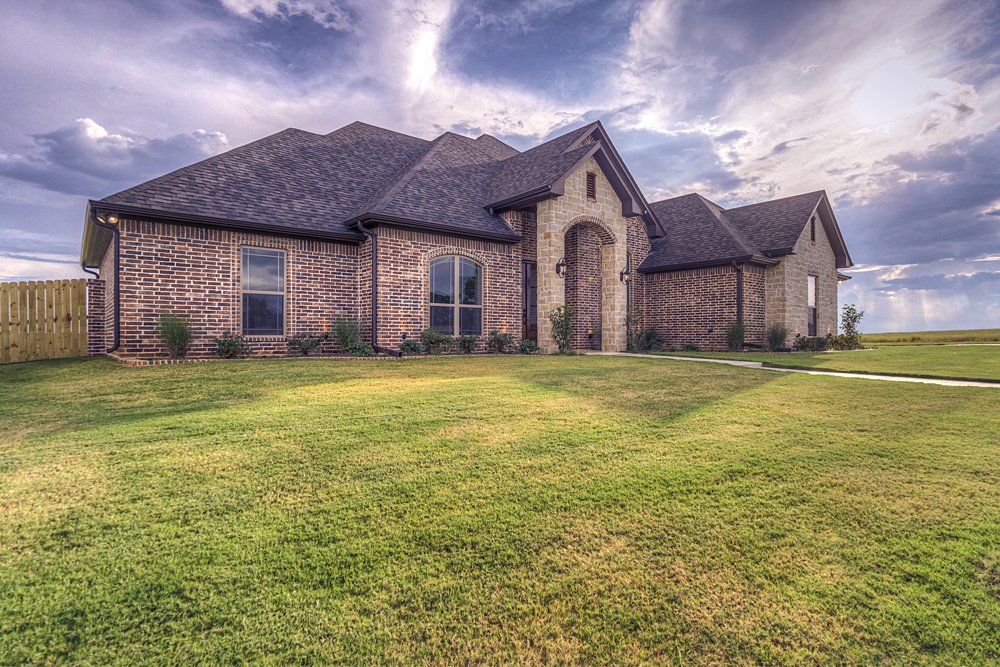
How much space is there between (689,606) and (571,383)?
539cm

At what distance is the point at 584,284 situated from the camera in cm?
1745

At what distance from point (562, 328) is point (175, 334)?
10.1 m

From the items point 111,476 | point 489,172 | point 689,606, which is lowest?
point 689,606

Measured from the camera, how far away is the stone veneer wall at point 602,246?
1437 cm

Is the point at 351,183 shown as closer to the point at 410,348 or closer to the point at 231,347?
the point at 410,348

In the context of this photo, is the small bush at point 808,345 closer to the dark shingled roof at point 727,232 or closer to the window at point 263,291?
the dark shingled roof at point 727,232

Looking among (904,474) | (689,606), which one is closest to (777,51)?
(904,474)

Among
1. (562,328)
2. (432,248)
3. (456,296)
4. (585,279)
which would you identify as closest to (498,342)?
(456,296)

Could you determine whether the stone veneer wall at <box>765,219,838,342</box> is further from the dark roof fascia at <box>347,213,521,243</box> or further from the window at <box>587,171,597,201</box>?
the dark roof fascia at <box>347,213,521,243</box>

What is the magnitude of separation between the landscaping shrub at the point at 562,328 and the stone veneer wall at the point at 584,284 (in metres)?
3.13

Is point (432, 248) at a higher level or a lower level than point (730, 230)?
lower

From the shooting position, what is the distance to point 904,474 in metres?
3.63

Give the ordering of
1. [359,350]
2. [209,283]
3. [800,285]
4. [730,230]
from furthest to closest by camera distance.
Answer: [730,230] < [800,285] < [359,350] < [209,283]

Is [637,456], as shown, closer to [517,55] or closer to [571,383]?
[571,383]
